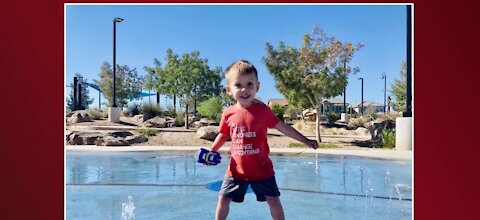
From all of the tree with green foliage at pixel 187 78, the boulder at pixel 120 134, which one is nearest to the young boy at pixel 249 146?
the tree with green foliage at pixel 187 78

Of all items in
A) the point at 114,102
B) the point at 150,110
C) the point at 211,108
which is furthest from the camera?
the point at 150,110

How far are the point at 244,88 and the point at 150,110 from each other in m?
5.29

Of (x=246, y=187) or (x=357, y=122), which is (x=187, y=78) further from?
(x=246, y=187)

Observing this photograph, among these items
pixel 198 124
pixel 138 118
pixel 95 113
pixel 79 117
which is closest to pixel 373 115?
pixel 198 124

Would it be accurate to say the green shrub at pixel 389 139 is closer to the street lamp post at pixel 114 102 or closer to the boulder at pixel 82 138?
the street lamp post at pixel 114 102

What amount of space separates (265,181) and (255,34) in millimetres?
3479

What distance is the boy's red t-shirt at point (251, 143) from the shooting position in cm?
271

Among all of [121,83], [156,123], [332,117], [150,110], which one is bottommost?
[156,123]

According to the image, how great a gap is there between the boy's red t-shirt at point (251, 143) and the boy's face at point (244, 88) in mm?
49

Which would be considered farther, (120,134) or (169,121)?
(120,134)

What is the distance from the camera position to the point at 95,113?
7.55 m

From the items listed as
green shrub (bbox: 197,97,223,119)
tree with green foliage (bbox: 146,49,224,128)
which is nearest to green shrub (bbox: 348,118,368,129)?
green shrub (bbox: 197,97,223,119)

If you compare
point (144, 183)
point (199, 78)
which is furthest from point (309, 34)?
point (144, 183)
